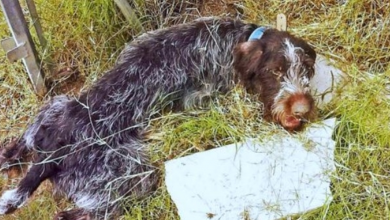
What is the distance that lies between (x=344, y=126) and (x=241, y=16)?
1.28 meters

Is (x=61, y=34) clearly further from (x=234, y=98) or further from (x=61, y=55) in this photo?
(x=234, y=98)

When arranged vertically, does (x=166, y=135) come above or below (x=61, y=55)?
Answer: below

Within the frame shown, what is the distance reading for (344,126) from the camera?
3992 millimetres

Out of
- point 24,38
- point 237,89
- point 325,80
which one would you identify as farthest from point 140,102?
point 325,80

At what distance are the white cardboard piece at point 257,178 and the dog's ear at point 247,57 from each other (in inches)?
16.5

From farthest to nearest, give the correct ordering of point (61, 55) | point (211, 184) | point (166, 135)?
1. point (61, 55)
2. point (166, 135)
3. point (211, 184)

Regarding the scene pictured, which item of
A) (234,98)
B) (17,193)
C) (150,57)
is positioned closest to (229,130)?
(234,98)

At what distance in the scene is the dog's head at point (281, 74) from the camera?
381 cm

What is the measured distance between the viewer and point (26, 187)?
12.5 feet

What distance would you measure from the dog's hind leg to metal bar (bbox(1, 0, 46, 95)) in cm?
87

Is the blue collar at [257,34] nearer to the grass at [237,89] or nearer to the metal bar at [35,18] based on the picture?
the grass at [237,89]

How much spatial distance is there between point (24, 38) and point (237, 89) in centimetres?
139

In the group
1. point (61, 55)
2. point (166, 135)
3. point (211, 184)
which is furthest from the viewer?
point (61, 55)

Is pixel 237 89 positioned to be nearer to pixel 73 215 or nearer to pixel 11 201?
pixel 73 215
